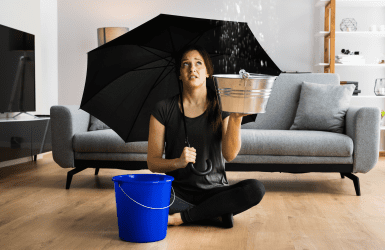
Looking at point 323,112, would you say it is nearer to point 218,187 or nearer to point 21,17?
point 218,187

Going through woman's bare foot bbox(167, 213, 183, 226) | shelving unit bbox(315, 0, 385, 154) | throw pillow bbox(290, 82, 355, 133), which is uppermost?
shelving unit bbox(315, 0, 385, 154)

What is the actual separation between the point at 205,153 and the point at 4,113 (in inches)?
102

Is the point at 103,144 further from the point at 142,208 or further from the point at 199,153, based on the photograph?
the point at 142,208

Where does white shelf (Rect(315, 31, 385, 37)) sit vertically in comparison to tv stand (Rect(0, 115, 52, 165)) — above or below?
above

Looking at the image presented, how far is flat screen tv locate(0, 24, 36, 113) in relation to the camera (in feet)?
11.2

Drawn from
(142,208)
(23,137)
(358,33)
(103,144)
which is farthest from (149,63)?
(358,33)

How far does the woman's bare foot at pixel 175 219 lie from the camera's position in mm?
1768

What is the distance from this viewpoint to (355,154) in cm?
247

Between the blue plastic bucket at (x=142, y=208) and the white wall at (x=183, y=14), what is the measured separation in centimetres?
367

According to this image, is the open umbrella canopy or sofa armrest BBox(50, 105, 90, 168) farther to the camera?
sofa armrest BBox(50, 105, 90, 168)

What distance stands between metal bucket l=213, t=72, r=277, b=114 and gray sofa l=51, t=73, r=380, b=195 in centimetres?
128

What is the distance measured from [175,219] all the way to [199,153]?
1.05 ft

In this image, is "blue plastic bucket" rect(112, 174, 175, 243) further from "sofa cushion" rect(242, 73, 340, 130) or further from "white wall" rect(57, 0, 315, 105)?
"white wall" rect(57, 0, 315, 105)

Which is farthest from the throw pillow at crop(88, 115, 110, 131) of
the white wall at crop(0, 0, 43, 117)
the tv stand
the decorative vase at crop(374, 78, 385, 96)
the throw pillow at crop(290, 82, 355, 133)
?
the decorative vase at crop(374, 78, 385, 96)
